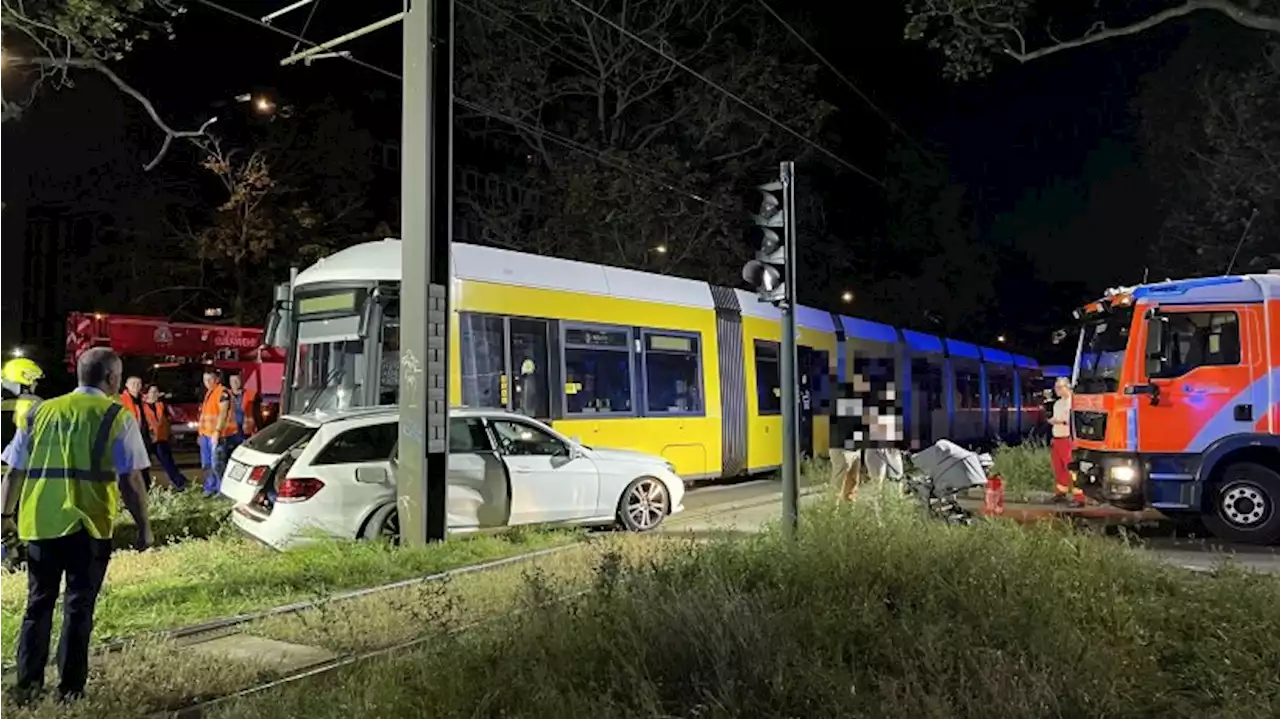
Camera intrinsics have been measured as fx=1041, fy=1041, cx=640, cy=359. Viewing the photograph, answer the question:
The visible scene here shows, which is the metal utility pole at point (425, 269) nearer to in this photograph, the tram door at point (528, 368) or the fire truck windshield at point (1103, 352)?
the tram door at point (528, 368)

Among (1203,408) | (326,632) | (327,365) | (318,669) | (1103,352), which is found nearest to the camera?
(318,669)

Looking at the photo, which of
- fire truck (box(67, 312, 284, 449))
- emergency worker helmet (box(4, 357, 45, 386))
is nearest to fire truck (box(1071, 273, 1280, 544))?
emergency worker helmet (box(4, 357, 45, 386))

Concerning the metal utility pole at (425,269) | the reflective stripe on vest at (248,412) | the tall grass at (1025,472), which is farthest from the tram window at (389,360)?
the tall grass at (1025,472)

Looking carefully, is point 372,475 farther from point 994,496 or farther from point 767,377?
point 767,377

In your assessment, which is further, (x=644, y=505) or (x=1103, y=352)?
(x=1103, y=352)

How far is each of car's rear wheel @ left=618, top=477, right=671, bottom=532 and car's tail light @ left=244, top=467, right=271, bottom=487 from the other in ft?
12.8

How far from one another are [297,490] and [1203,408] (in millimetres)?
9274

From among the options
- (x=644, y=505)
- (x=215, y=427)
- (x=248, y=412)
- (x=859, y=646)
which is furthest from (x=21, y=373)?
(x=859, y=646)

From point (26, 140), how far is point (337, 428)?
76.1ft

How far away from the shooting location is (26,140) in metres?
27.4

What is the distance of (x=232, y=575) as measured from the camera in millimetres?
8492

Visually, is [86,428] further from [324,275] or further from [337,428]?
[324,275]

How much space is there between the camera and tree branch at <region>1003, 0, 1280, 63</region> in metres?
14.0

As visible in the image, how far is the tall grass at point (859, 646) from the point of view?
486cm
